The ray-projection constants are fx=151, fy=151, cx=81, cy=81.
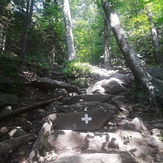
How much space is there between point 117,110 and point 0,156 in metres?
3.99

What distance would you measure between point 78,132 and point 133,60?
13.7 ft

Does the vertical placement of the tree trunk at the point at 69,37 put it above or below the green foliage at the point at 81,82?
above

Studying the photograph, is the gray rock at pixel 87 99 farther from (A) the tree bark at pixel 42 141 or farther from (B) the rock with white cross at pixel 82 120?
(A) the tree bark at pixel 42 141

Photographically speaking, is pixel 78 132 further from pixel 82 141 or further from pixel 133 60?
pixel 133 60

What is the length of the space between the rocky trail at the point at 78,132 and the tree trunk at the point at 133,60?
0.85 meters

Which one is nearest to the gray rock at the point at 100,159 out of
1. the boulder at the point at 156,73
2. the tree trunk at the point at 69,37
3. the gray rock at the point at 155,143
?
the gray rock at the point at 155,143

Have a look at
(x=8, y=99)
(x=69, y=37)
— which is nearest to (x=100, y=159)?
(x=8, y=99)

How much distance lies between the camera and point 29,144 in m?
3.97

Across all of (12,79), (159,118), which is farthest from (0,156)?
(159,118)

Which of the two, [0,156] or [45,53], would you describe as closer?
[0,156]

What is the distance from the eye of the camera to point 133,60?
6625 mm

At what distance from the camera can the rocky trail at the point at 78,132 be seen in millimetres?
3479

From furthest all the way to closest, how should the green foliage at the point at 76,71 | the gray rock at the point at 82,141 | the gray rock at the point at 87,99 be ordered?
the green foliage at the point at 76,71 < the gray rock at the point at 87,99 < the gray rock at the point at 82,141

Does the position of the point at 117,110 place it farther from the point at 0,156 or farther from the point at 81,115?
the point at 0,156
